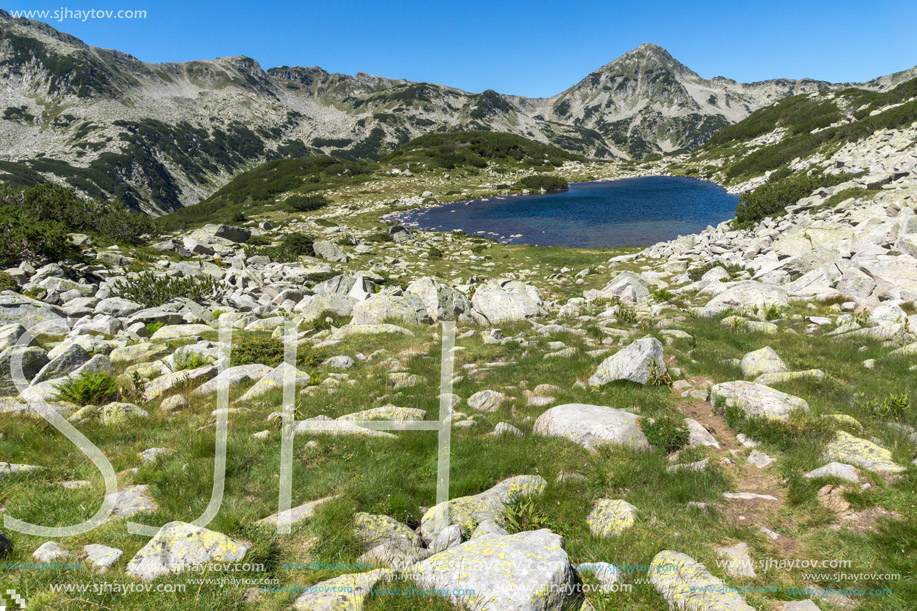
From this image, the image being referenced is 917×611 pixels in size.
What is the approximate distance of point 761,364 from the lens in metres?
9.51

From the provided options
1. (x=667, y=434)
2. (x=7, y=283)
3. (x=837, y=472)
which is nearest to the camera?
(x=837, y=472)

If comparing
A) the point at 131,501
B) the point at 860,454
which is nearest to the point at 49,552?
the point at 131,501

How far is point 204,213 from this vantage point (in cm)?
8006

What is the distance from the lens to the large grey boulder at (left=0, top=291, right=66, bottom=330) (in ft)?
38.3

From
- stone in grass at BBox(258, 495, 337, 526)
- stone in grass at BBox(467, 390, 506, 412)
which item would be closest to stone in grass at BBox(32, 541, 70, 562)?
stone in grass at BBox(258, 495, 337, 526)

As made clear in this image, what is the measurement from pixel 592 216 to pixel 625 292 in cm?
4468

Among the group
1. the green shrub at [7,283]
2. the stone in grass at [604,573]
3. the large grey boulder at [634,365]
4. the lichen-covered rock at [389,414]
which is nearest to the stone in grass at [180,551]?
the lichen-covered rock at [389,414]

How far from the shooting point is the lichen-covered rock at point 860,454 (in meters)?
5.59

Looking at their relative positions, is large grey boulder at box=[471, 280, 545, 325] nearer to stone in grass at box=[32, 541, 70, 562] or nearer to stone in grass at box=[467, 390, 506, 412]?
stone in grass at box=[467, 390, 506, 412]

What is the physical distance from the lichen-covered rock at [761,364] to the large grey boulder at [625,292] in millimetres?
9365

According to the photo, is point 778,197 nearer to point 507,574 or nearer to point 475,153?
point 507,574

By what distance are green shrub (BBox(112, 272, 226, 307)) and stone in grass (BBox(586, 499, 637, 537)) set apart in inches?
761

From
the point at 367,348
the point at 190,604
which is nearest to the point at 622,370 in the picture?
the point at 367,348

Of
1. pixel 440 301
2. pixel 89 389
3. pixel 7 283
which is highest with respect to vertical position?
pixel 7 283
